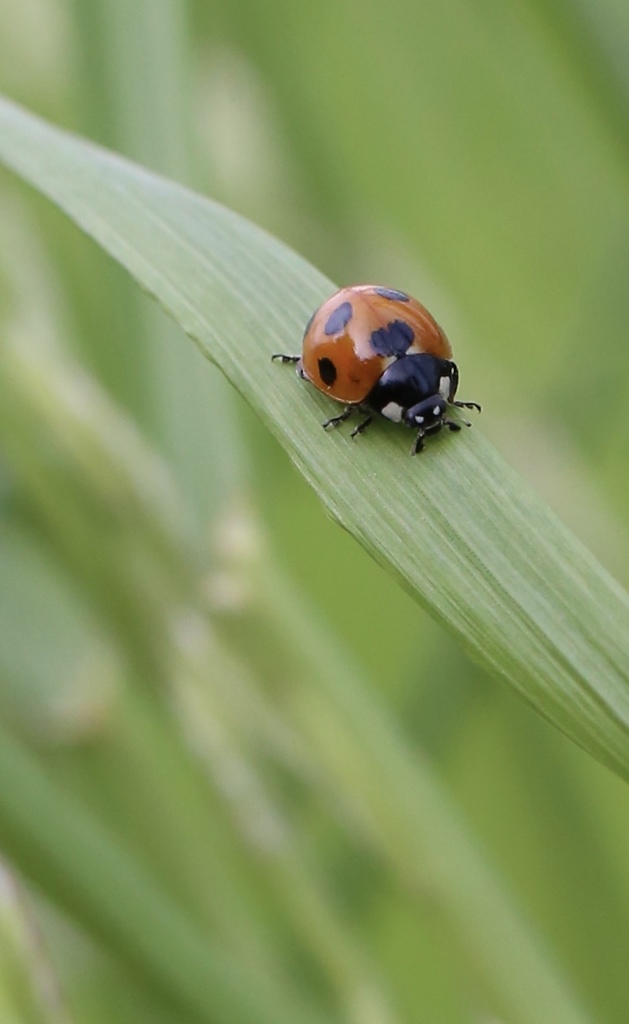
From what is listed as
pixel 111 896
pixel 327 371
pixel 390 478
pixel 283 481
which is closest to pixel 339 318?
pixel 327 371

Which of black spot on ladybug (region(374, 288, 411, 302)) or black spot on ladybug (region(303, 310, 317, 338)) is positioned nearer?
black spot on ladybug (region(303, 310, 317, 338))

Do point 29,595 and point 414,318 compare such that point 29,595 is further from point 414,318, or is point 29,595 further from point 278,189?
point 278,189

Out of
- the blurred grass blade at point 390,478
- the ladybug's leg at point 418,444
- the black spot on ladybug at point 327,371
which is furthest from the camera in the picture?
the black spot on ladybug at point 327,371

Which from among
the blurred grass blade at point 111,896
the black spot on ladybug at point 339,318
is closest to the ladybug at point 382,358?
the black spot on ladybug at point 339,318

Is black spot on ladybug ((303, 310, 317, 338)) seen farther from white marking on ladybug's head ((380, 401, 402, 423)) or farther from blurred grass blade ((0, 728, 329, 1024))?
blurred grass blade ((0, 728, 329, 1024))

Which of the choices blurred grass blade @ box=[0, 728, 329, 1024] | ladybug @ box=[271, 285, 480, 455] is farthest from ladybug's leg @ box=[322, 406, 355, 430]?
blurred grass blade @ box=[0, 728, 329, 1024]

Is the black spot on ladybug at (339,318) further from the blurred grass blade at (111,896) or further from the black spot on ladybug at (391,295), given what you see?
the blurred grass blade at (111,896)

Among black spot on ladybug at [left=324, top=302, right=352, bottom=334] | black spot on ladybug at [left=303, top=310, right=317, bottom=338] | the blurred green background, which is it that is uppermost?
black spot on ladybug at [left=303, top=310, right=317, bottom=338]
